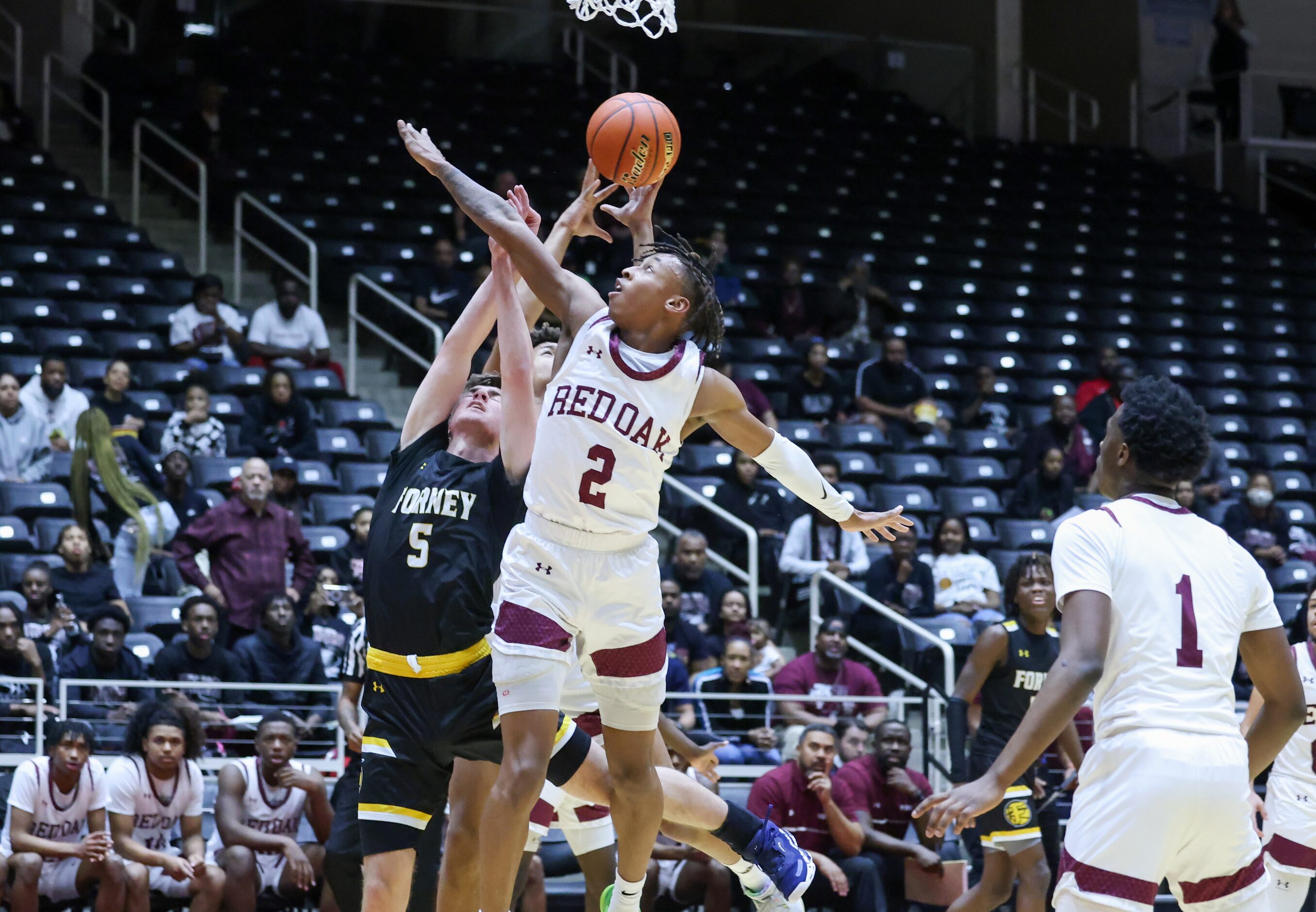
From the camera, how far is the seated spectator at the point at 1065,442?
14.5m

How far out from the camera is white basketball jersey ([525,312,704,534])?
500 centimetres

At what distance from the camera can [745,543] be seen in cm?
1240

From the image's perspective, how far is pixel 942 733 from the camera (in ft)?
35.0

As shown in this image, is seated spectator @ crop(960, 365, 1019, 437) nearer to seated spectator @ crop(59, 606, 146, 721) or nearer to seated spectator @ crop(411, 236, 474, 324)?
seated spectator @ crop(411, 236, 474, 324)

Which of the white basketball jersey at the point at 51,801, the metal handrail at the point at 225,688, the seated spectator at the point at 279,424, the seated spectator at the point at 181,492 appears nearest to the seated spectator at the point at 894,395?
the seated spectator at the point at 279,424

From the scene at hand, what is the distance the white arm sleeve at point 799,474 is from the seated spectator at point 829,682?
17.2ft

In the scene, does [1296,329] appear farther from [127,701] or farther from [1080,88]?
[127,701]

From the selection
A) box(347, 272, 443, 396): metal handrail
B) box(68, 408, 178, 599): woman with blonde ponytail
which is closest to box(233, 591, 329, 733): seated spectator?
box(68, 408, 178, 599): woman with blonde ponytail

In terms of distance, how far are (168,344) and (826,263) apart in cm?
704

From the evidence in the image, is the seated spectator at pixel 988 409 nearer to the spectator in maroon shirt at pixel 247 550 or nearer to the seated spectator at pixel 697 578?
the seated spectator at pixel 697 578

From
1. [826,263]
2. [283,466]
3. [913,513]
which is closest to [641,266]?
[283,466]

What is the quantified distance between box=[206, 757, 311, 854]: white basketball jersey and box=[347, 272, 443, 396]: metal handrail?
214 inches

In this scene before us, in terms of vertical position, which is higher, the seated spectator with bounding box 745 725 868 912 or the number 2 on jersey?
the number 2 on jersey

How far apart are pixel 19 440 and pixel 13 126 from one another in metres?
5.63
